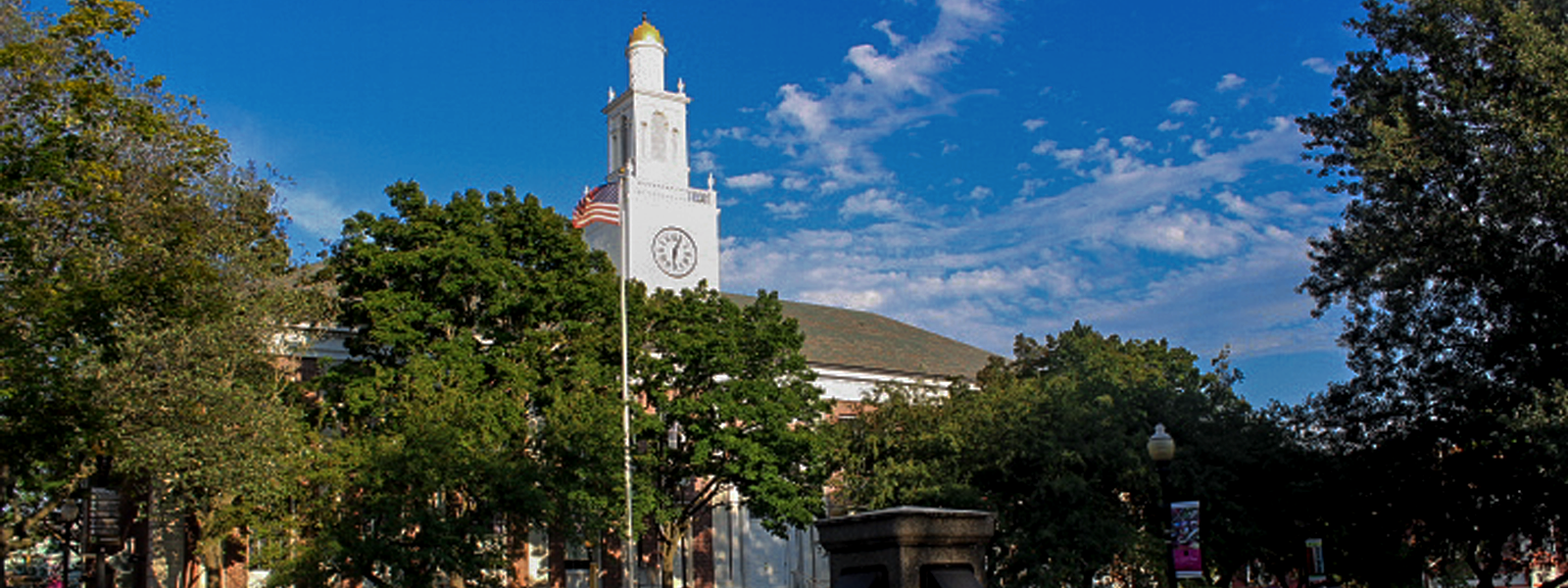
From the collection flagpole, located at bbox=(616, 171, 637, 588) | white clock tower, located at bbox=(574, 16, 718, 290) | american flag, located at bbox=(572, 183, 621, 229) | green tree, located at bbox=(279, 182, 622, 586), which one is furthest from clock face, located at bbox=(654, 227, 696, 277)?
flagpole, located at bbox=(616, 171, 637, 588)

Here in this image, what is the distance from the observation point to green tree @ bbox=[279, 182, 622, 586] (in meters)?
28.8

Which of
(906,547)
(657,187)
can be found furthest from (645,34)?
(906,547)

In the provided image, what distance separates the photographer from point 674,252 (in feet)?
156

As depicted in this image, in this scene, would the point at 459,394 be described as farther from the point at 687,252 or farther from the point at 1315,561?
the point at 1315,561

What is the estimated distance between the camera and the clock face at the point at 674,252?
4722 cm

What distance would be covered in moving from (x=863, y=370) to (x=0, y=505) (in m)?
29.7

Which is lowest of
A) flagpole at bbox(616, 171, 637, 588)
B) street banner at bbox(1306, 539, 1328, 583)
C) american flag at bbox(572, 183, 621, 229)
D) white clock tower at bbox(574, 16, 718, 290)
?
street banner at bbox(1306, 539, 1328, 583)

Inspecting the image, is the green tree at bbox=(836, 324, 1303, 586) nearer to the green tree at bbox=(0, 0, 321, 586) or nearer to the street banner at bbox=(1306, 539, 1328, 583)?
the street banner at bbox=(1306, 539, 1328, 583)

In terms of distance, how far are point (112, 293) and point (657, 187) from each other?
1093 inches

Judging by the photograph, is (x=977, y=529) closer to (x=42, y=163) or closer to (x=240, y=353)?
(x=42, y=163)

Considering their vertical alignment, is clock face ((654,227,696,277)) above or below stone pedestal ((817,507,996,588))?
above

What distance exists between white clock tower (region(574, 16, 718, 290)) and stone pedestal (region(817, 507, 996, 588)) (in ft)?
114

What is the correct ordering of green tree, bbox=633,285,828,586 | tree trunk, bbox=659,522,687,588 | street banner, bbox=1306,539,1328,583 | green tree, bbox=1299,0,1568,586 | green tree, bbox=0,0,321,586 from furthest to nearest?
1. tree trunk, bbox=659,522,687,588
2. green tree, bbox=633,285,828,586
3. street banner, bbox=1306,539,1328,583
4. green tree, bbox=1299,0,1568,586
5. green tree, bbox=0,0,321,586

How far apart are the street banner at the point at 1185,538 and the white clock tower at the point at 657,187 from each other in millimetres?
27730
